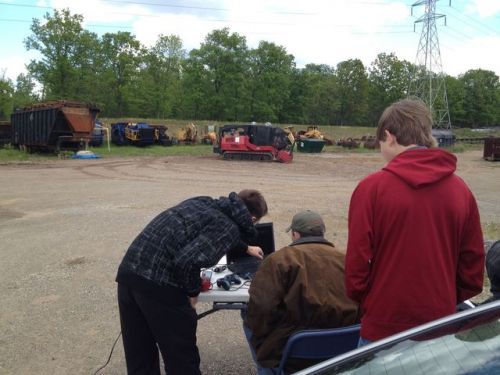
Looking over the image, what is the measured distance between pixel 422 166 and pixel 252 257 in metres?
2.01

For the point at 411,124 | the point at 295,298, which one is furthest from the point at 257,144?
the point at 411,124

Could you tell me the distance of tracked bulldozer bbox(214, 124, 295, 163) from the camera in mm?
26747

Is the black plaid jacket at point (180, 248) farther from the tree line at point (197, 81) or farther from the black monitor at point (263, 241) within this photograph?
the tree line at point (197, 81)

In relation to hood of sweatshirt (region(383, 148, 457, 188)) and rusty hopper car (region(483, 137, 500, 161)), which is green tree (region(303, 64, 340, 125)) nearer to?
rusty hopper car (region(483, 137, 500, 161))

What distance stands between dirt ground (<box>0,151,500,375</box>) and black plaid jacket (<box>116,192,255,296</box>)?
5.29 feet

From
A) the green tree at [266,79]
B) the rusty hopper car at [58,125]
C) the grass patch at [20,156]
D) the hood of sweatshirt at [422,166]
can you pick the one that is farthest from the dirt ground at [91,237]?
the green tree at [266,79]

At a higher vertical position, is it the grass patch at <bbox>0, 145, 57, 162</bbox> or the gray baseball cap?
the gray baseball cap

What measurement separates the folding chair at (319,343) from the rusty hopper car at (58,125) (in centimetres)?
2462

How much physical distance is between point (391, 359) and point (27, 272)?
6126mm

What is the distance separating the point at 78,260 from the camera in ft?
23.5

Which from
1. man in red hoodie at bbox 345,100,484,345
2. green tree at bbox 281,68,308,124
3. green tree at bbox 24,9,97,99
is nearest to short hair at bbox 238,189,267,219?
man in red hoodie at bbox 345,100,484,345

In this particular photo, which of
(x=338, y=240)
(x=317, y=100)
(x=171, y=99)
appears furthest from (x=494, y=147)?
(x=317, y=100)

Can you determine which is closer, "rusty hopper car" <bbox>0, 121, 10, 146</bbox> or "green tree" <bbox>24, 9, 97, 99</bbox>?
"rusty hopper car" <bbox>0, 121, 10, 146</bbox>

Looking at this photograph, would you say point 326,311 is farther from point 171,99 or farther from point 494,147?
point 171,99
